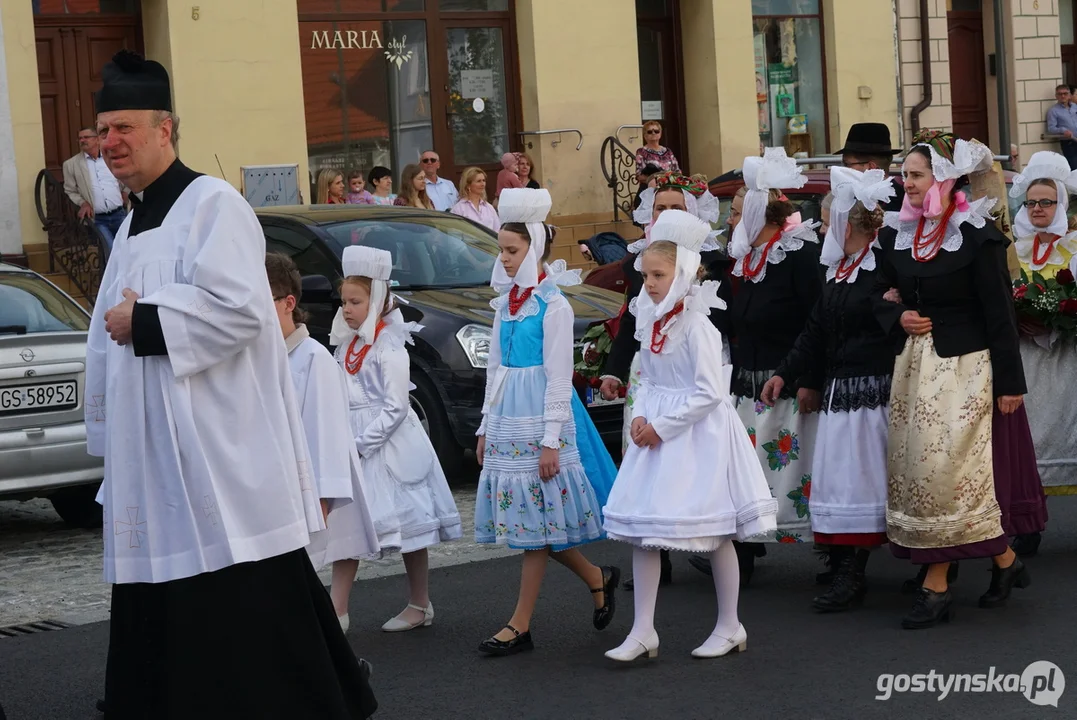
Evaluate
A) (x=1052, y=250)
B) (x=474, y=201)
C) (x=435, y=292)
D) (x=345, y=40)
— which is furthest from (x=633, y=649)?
(x=345, y=40)

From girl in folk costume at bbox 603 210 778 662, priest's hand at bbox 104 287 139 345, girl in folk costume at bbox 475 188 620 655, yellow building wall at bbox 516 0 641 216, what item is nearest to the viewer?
priest's hand at bbox 104 287 139 345

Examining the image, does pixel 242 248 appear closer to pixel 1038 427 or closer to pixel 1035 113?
pixel 1038 427

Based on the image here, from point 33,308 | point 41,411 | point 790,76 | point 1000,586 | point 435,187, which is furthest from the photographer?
point 790,76

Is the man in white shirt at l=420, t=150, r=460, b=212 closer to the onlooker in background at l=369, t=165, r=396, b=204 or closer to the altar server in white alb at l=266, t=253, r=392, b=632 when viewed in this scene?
the onlooker in background at l=369, t=165, r=396, b=204

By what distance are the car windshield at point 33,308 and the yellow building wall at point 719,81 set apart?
14147 mm

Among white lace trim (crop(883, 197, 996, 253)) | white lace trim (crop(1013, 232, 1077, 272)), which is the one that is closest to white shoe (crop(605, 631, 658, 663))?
white lace trim (crop(883, 197, 996, 253))

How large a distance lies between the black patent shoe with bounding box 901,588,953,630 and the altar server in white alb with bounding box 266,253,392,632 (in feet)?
7.36

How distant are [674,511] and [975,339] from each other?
1.58 meters

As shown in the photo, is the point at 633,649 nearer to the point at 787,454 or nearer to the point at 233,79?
the point at 787,454

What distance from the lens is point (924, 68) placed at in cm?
2559

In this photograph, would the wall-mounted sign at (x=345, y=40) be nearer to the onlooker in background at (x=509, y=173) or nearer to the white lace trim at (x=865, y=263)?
the onlooker in background at (x=509, y=173)

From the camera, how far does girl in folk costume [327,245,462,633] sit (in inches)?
277

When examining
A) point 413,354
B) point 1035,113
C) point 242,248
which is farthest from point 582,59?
point 242,248

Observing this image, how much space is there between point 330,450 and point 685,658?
171 cm
